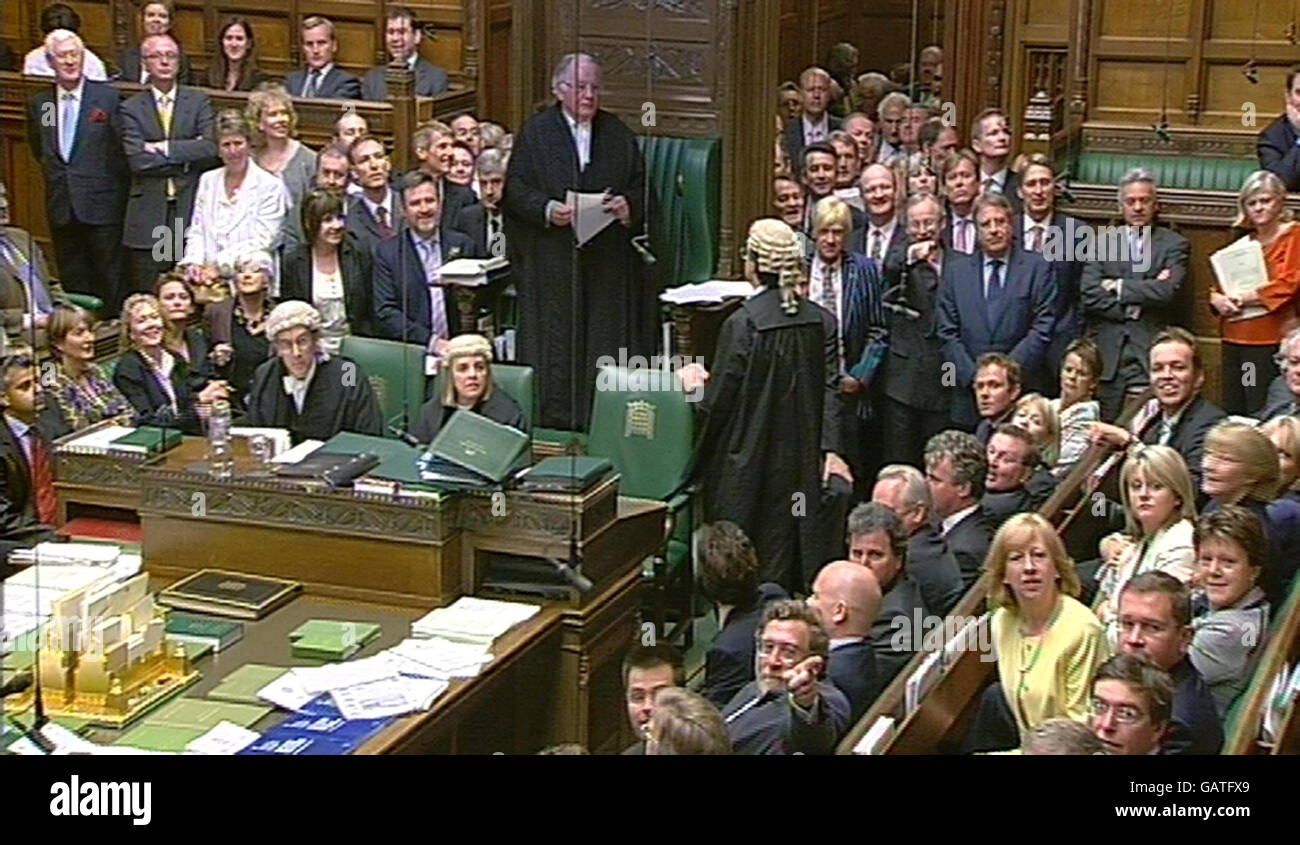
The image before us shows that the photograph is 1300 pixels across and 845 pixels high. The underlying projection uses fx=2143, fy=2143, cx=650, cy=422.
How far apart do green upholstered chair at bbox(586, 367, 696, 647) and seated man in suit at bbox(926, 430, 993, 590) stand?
0.57 m

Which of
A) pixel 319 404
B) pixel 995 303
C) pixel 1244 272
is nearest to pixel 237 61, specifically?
pixel 319 404

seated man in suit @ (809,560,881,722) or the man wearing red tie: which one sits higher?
the man wearing red tie

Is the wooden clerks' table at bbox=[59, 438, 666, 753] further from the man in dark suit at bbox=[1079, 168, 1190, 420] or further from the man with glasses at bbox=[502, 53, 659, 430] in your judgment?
the man in dark suit at bbox=[1079, 168, 1190, 420]

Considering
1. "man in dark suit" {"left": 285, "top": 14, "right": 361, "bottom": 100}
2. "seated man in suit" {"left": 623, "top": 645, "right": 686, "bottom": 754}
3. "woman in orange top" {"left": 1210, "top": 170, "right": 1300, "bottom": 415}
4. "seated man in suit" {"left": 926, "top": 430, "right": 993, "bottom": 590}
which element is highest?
"man in dark suit" {"left": 285, "top": 14, "right": 361, "bottom": 100}

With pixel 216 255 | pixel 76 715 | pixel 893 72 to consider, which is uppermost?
pixel 893 72

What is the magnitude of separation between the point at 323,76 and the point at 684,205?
1.11 meters

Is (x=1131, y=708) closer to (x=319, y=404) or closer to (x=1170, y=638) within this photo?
(x=1170, y=638)

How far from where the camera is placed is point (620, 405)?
17.2ft

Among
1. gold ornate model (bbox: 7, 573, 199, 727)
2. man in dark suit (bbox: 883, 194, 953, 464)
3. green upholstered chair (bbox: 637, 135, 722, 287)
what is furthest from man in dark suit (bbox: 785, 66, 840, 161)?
gold ornate model (bbox: 7, 573, 199, 727)

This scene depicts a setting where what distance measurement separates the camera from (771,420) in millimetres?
5211

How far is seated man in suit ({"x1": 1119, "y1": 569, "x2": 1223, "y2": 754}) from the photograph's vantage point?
3.62m
